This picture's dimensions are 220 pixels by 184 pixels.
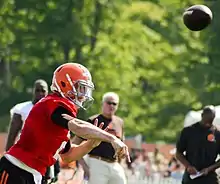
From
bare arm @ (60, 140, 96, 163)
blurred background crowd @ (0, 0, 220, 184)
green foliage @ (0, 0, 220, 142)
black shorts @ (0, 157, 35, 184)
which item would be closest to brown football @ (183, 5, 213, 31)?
bare arm @ (60, 140, 96, 163)

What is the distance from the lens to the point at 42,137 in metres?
6.56

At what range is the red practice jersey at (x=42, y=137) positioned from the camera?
6527mm

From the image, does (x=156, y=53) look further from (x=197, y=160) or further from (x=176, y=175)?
(x=197, y=160)

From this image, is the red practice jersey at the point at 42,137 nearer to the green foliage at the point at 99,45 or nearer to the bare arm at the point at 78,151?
the bare arm at the point at 78,151

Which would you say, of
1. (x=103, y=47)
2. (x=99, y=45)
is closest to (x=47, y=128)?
(x=103, y=47)

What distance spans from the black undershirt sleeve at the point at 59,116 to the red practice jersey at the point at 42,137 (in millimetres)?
30

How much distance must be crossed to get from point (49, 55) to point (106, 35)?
2.18 metres

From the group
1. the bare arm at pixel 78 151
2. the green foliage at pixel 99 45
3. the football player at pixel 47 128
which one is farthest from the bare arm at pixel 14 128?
the green foliage at pixel 99 45

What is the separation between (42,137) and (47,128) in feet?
0.26

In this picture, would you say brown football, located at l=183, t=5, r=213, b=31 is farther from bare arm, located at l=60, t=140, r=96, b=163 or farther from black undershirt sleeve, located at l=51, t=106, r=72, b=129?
black undershirt sleeve, located at l=51, t=106, r=72, b=129

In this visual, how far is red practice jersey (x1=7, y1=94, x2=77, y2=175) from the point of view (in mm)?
6527

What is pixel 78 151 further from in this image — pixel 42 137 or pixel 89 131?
pixel 89 131

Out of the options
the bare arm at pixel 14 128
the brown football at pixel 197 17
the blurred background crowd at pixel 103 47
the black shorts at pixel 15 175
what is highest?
the brown football at pixel 197 17

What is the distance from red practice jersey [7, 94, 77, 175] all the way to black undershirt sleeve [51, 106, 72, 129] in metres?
0.03
